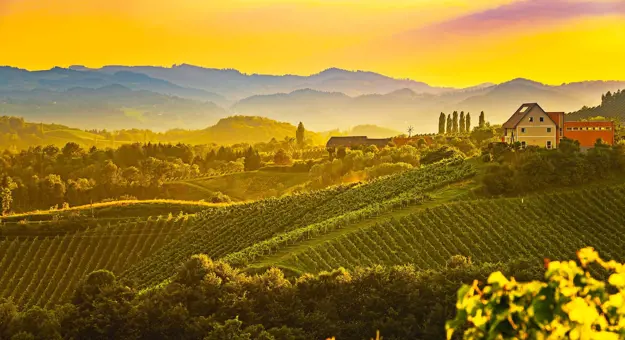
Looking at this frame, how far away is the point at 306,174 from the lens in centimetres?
13350

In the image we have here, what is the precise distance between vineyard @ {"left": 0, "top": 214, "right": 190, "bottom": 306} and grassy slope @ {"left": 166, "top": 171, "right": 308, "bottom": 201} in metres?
58.4

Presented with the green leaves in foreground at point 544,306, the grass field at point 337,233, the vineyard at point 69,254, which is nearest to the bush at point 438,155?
the grass field at point 337,233

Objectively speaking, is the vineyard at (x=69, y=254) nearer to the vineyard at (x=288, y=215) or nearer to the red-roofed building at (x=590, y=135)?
the vineyard at (x=288, y=215)

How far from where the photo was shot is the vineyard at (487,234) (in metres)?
38.3

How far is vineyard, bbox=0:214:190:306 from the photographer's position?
53594 mm

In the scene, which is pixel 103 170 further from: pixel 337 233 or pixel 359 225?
pixel 337 233

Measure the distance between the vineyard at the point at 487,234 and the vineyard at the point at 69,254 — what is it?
24190mm

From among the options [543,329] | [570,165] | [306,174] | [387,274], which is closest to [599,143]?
[570,165]

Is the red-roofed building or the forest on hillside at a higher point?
the red-roofed building

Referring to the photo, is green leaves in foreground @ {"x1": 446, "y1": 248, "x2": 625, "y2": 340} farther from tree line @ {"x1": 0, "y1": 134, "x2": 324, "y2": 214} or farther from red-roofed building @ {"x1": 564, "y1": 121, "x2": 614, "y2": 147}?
tree line @ {"x1": 0, "y1": 134, "x2": 324, "y2": 214}

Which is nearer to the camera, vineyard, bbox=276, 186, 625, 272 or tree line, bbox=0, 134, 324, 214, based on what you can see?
vineyard, bbox=276, 186, 625, 272

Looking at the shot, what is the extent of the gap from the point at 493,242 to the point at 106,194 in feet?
310

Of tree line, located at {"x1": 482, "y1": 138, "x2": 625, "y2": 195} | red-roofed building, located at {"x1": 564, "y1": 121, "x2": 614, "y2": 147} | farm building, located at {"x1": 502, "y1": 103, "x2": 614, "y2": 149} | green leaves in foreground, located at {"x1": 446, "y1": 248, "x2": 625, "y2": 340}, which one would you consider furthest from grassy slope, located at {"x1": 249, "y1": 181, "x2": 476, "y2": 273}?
green leaves in foreground, located at {"x1": 446, "y1": 248, "x2": 625, "y2": 340}

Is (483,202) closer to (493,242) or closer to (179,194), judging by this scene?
(493,242)
